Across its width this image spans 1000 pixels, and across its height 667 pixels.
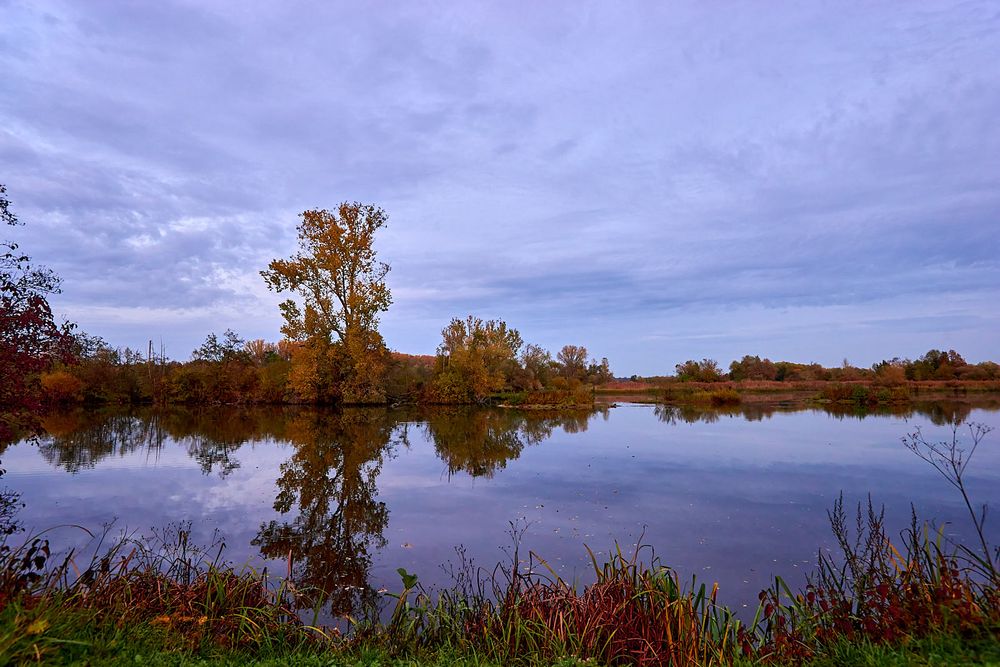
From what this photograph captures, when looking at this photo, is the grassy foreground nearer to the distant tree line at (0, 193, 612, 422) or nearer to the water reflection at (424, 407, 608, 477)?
the water reflection at (424, 407, 608, 477)

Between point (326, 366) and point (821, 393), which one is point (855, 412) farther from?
point (326, 366)

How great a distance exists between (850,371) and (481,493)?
67.3 metres

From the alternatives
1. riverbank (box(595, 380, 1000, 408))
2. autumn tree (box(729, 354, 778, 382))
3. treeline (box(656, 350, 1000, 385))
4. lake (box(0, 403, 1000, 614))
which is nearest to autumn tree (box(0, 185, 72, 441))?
lake (box(0, 403, 1000, 614))

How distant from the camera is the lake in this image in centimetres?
801

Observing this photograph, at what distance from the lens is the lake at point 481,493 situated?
801cm

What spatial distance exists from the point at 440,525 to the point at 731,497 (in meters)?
6.62

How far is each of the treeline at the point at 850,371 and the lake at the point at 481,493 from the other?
36891mm

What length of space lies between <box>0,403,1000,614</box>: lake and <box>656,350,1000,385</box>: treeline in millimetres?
36891

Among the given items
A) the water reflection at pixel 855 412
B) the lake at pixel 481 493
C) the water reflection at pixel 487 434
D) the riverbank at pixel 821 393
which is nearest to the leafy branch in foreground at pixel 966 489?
the lake at pixel 481 493

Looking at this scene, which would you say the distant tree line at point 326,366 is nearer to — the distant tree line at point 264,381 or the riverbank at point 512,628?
the distant tree line at point 264,381

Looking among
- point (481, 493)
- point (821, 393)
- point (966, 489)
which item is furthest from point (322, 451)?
point (821, 393)

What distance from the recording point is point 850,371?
63625mm

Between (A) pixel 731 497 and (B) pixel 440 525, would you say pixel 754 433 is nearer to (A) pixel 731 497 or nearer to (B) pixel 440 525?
(A) pixel 731 497

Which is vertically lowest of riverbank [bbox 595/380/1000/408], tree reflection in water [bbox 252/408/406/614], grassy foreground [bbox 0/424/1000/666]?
tree reflection in water [bbox 252/408/406/614]
